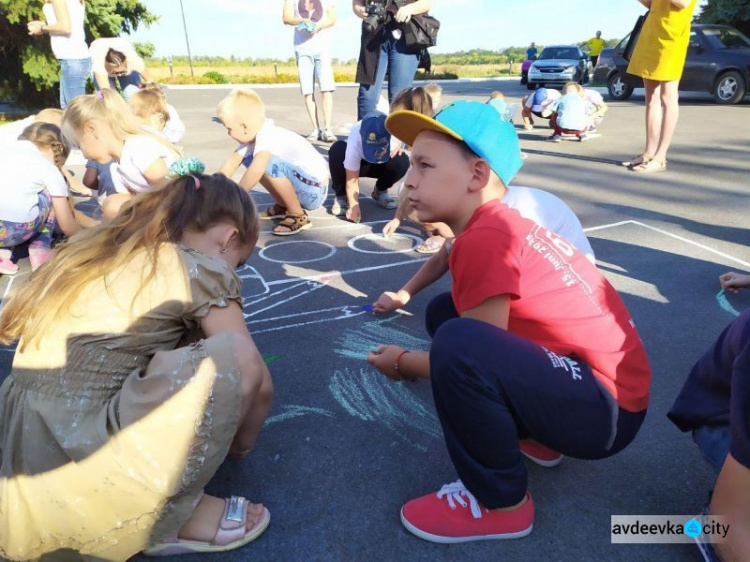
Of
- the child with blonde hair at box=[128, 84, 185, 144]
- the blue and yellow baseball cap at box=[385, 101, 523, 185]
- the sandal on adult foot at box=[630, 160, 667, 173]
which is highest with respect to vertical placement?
the blue and yellow baseball cap at box=[385, 101, 523, 185]

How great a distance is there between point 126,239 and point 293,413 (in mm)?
805

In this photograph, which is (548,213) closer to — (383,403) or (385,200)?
(383,403)

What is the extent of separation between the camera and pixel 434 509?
1.42 meters

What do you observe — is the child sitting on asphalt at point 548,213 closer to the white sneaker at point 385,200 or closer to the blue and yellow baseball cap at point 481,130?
the blue and yellow baseball cap at point 481,130

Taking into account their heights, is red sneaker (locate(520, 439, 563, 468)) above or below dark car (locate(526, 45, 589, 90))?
below

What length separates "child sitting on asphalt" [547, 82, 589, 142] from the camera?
6.96 meters

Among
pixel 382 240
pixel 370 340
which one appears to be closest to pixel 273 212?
pixel 382 240

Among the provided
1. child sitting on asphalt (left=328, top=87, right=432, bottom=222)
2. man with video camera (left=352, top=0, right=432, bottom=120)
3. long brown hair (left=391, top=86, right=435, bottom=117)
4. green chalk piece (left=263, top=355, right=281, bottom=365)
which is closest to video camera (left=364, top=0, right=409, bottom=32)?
man with video camera (left=352, top=0, right=432, bottom=120)

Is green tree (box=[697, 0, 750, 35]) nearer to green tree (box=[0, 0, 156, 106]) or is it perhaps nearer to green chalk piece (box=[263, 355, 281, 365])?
A: green tree (box=[0, 0, 156, 106])

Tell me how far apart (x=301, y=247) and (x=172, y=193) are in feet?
6.37

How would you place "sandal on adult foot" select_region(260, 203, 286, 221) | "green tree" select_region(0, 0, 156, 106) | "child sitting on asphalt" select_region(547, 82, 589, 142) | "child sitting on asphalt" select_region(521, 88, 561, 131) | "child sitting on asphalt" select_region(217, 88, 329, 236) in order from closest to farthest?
"child sitting on asphalt" select_region(217, 88, 329, 236), "sandal on adult foot" select_region(260, 203, 286, 221), "child sitting on asphalt" select_region(547, 82, 589, 142), "child sitting on asphalt" select_region(521, 88, 561, 131), "green tree" select_region(0, 0, 156, 106)

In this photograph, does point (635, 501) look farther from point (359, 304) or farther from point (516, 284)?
point (359, 304)

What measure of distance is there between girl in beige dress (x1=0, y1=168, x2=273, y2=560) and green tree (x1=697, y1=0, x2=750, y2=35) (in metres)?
16.4

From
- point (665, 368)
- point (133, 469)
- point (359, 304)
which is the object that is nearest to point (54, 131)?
point (359, 304)
